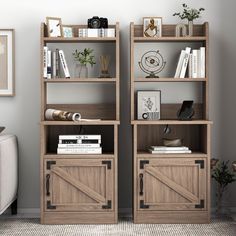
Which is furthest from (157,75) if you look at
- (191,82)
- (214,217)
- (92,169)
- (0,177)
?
(0,177)

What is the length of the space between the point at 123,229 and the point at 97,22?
1729 millimetres

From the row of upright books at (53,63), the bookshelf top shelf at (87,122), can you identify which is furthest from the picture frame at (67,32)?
the bookshelf top shelf at (87,122)

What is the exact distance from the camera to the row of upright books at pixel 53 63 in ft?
13.6

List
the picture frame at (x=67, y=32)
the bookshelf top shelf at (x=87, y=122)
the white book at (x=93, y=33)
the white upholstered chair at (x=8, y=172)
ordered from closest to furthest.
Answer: the white upholstered chair at (x=8, y=172), the bookshelf top shelf at (x=87, y=122), the white book at (x=93, y=33), the picture frame at (x=67, y=32)

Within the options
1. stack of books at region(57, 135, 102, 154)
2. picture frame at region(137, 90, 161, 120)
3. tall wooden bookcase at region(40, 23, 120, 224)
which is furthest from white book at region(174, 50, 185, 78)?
stack of books at region(57, 135, 102, 154)

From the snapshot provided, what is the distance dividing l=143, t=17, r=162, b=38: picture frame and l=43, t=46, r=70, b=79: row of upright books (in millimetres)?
737

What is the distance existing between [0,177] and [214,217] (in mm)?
1872

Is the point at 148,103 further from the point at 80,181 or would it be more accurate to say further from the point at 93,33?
the point at 80,181

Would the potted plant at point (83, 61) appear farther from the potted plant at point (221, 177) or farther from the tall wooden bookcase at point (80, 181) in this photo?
the potted plant at point (221, 177)

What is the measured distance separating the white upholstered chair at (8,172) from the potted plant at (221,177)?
5.69 feet

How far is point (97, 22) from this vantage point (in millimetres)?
4219

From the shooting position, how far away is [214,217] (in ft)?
14.3

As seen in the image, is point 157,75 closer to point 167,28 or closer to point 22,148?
point 167,28

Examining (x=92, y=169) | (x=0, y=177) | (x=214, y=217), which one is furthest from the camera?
(x=214, y=217)
